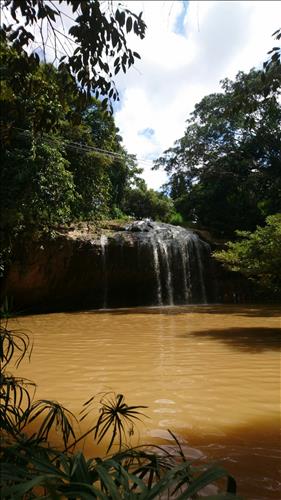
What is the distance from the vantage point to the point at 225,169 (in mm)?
26062

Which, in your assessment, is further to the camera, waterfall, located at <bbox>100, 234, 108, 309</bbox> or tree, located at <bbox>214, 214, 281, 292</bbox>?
waterfall, located at <bbox>100, 234, 108, 309</bbox>

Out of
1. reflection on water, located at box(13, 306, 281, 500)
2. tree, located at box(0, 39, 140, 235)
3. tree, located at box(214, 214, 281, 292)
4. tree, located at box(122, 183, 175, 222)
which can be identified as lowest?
reflection on water, located at box(13, 306, 281, 500)

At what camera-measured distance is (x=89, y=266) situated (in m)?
17.7

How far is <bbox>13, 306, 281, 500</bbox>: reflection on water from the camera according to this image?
10.3 feet

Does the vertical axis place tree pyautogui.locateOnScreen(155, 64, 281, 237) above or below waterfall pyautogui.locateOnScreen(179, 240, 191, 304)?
above

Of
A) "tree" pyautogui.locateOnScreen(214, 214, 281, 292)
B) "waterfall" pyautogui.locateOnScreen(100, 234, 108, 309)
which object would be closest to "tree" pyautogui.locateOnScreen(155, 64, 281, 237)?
"waterfall" pyautogui.locateOnScreen(100, 234, 108, 309)

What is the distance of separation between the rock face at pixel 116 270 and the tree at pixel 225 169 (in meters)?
5.29

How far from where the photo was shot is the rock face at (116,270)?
16531 mm

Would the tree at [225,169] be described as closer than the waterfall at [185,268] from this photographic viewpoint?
No

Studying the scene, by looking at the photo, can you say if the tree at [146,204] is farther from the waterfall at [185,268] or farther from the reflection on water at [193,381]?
the reflection on water at [193,381]

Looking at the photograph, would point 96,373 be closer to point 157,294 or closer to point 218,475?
point 218,475

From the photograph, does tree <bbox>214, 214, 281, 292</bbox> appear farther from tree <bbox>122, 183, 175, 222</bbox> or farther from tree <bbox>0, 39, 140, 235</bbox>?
tree <bbox>122, 183, 175, 222</bbox>

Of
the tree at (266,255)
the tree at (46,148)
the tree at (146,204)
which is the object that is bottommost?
the tree at (266,255)

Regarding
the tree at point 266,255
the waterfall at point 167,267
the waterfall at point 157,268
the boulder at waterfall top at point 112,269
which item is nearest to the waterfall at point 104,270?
the boulder at waterfall top at point 112,269
